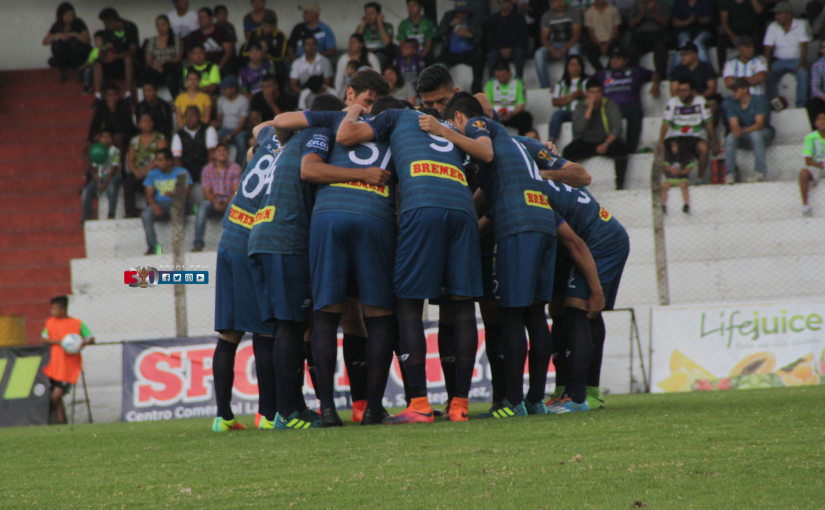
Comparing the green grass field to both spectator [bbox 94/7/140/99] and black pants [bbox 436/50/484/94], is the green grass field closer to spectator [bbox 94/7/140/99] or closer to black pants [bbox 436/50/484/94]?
black pants [bbox 436/50/484/94]

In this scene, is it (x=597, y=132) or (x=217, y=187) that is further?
(x=597, y=132)

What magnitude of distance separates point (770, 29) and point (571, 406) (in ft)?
30.9

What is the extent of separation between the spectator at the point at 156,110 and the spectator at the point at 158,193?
1187 millimetres

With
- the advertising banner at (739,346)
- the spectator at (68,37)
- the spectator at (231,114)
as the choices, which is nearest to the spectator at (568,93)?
the advertising banner at (739,346)

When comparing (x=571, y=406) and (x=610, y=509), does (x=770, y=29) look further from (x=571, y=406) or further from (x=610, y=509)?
(x=610, y=509)

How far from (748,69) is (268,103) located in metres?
7.02

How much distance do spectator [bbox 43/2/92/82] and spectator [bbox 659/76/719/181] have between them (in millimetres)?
10091

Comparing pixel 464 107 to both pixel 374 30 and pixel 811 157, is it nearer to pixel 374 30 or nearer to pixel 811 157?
pixel 811 157

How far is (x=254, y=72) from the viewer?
1372cm

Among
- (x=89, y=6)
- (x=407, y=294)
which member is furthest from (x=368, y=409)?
(x=89, y=6)

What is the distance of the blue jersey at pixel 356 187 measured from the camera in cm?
478

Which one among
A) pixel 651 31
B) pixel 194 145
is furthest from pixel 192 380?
pixel 651 31

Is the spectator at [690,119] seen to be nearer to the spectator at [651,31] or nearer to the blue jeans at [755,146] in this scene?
the blue jeans at [755,146]

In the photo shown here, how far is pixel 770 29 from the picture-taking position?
12500 mm
